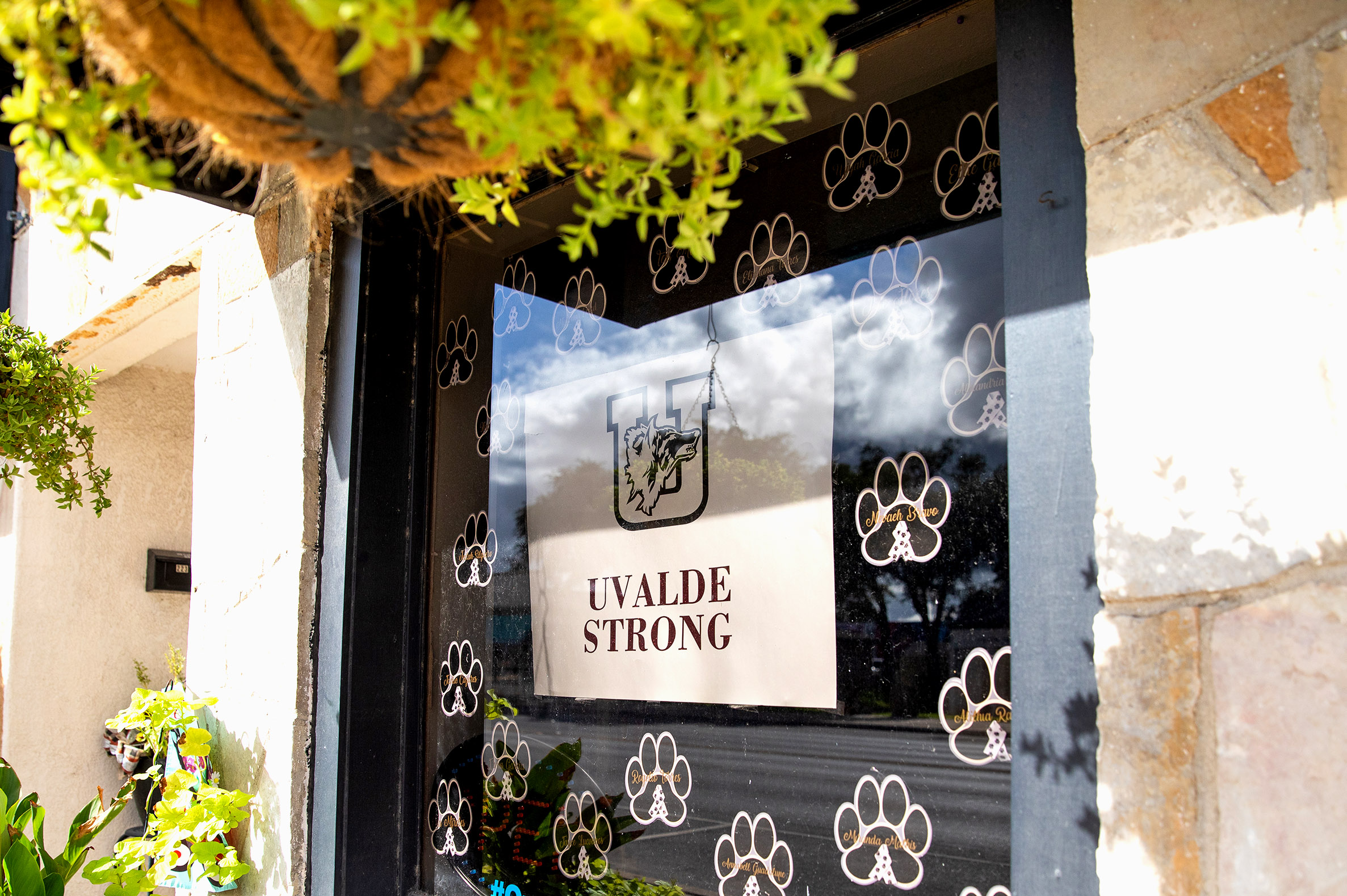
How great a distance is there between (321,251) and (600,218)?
193 centimetres

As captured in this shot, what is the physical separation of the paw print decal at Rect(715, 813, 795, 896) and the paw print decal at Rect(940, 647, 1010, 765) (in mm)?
438

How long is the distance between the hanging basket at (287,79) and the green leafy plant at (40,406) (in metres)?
2.03

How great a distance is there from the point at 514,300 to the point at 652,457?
2.32 feet

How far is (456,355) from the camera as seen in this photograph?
259 cm

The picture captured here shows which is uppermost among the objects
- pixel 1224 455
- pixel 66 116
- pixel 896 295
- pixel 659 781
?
pixel 896 295

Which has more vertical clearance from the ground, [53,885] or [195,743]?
[195,743]

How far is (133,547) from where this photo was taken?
420 cm

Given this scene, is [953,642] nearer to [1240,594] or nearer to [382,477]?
[1240,594]

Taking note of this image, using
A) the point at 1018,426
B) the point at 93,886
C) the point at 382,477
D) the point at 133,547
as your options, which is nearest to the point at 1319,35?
the point at 1018,426

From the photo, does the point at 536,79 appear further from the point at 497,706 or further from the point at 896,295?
the point at 497,706

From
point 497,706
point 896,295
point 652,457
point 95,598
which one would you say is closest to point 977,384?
point 896,295

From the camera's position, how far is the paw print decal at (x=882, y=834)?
1.56m

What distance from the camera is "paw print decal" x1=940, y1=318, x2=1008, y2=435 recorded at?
1582 mm

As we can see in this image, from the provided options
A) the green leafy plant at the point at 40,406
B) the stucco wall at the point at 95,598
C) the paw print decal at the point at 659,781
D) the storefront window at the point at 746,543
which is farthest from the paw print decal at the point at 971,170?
the stucco wall at the point at 95,598
